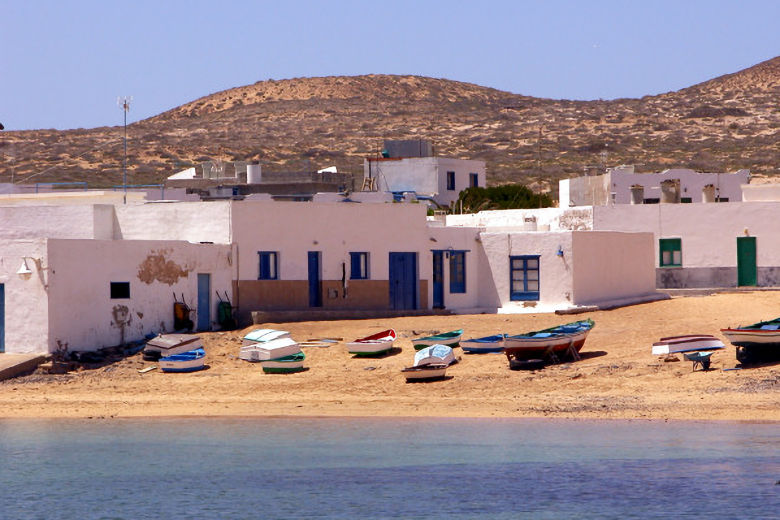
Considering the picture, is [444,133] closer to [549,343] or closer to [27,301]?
[27,301]

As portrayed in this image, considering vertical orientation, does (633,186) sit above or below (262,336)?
above

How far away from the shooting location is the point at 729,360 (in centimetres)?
2884

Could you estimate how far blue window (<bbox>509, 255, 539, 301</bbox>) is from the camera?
39.0m

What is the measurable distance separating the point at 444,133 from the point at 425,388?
85805 mm

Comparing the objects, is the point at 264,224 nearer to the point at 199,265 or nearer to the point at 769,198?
the point at 199,265

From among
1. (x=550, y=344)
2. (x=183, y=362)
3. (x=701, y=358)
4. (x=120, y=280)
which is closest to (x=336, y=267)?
(x=120, y=280)

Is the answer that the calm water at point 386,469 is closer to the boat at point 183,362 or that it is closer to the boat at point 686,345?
the boat at point 183,362

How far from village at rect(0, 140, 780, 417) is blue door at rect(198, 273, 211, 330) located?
0.16 feet

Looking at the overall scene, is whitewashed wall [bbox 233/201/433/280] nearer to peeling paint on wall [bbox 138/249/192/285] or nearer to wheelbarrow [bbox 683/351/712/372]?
peeling paint on wall [bbox 138/249/192/285]

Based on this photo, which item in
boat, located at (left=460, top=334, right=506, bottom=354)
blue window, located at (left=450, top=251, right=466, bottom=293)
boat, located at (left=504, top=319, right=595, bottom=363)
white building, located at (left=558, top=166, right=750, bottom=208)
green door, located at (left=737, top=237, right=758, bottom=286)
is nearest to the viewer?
boat, located at (left=504, top=319, right=595, bottom=363)

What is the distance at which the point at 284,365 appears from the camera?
30750 millimetres

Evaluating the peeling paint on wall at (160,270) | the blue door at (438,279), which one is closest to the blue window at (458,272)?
the blue door at (438,279)

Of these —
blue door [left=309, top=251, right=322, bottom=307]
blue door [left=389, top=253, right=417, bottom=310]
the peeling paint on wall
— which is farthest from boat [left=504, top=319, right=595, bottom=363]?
the peeling paint on wall

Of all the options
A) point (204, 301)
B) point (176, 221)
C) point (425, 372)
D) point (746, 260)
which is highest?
point (176, 221)
